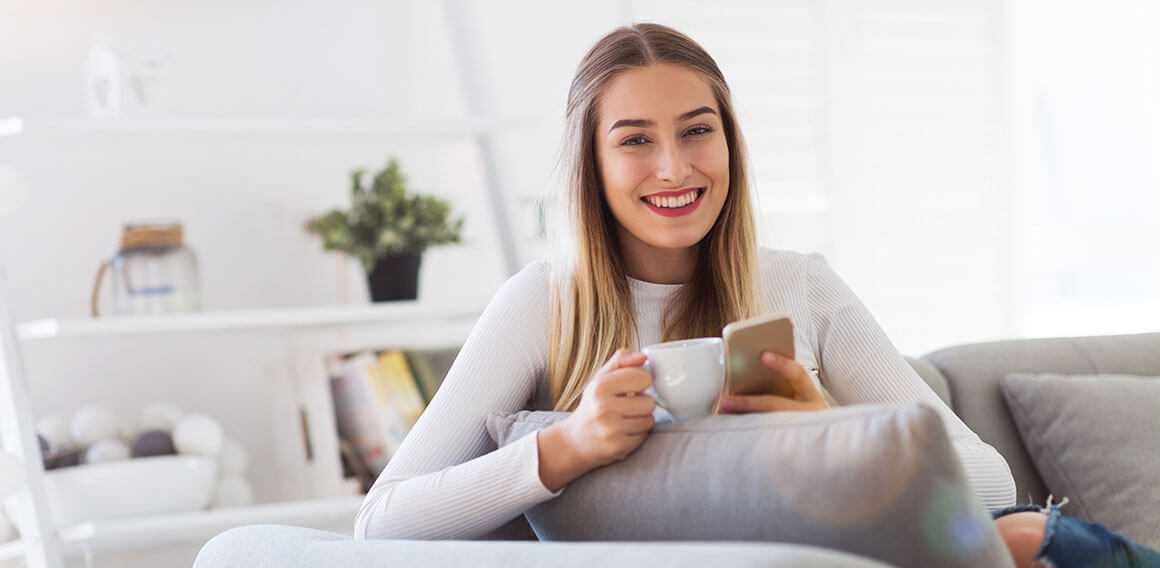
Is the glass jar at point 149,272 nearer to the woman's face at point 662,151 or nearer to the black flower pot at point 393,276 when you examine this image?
the black flower pot at point 393,276

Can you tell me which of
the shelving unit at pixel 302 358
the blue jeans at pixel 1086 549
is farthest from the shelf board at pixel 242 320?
the blue jeans at pixel 1086 549

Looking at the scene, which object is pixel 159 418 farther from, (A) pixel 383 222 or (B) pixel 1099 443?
(B) pixel 1099 443

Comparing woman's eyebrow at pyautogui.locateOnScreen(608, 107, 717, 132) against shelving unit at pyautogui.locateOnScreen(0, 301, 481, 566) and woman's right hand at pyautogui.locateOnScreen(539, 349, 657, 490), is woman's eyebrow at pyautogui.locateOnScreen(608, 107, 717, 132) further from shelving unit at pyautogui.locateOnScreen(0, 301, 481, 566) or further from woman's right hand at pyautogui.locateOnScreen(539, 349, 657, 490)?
shelving unit at pyautogui.locateOnScreen(0, 301, 481, 566)

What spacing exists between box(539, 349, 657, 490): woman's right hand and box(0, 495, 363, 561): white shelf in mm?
1459

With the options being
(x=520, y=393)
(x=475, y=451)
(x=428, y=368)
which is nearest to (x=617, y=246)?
(x=520, y=393)

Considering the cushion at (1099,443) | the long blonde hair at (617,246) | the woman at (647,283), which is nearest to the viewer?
the woman at (647,283)

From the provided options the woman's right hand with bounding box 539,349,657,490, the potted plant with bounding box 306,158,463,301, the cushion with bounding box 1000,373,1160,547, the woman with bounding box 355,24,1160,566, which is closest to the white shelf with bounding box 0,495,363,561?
the potted plant with bounding box 306,158,463,301

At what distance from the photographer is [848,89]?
381cm

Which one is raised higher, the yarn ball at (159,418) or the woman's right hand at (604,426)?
the woman's right hand at (604,426)

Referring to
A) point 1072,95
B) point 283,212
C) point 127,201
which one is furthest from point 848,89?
point 127,201

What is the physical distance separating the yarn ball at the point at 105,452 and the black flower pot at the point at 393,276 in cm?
60

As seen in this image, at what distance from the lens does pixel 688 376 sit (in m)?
1.19

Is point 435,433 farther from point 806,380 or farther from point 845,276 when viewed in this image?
point 845,276

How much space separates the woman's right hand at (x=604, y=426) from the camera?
1.13 metres
